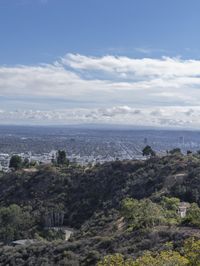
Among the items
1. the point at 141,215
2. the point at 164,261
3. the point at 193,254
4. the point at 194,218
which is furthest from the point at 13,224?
the point at 164,261

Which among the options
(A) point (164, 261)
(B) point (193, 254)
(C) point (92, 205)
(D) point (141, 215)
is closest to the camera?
(A) point (164, 261)

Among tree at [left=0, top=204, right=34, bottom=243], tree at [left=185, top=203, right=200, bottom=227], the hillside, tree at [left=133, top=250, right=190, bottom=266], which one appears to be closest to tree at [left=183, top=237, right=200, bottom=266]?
tree at [left=133, top=250, right=190, bottom=266]

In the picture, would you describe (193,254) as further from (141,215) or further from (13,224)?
(13,224)

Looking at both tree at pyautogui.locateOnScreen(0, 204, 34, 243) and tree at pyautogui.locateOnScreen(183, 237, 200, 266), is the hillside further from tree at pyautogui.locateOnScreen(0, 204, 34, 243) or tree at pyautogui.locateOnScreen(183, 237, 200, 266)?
tree at pyautogui.locateOnScreen(183, 237, 200, 266)

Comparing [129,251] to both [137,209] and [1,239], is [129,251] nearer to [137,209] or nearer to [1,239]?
[137,209]

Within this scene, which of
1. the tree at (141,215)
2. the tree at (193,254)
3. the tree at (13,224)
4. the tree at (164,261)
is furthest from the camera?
the tree at (13,224)

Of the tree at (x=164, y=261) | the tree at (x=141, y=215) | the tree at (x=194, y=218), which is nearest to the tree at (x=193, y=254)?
the tree at (x=164, y=261)

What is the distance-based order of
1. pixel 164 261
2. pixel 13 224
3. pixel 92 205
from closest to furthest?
1. pixel 164 261
2. pixel 13 224
3. pixel 92 205

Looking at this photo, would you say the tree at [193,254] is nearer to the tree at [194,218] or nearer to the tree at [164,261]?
the tree at [164,261]
